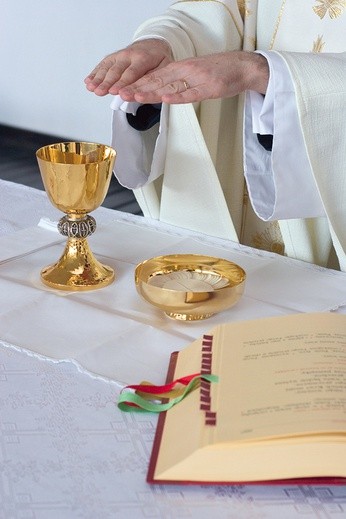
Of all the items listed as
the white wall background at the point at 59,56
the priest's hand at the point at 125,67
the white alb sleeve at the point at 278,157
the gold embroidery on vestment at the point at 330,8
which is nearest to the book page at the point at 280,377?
the white alb sleeve at the point at 278,157

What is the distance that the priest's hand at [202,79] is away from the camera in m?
1.10

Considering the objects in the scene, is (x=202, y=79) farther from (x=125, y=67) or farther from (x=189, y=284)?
(x=189, y=284)

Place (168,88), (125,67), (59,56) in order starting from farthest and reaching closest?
1. (59,56)
2. (125,67)
3. (168,88)

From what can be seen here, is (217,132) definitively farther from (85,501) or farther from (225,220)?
(85,501)

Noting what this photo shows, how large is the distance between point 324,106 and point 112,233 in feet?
1.04

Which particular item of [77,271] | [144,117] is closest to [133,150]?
[144,117]

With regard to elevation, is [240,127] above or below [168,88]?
below

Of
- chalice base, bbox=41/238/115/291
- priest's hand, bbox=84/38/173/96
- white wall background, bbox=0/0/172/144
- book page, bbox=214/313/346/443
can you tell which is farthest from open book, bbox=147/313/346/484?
white wall background, bbox=0/0/172/144

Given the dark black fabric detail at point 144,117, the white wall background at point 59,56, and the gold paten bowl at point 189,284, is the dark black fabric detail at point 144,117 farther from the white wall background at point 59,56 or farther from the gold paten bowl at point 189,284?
the white wall background at point 59,56

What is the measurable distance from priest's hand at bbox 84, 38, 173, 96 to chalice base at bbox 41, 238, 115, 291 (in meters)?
0.23

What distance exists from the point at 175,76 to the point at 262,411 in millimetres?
555

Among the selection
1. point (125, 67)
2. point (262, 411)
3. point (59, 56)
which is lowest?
point (59, 56)

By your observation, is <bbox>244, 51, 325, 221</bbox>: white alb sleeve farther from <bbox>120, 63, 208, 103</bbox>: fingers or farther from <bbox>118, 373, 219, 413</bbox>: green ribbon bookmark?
<bbox>118, 373, 219, 413</bbox>: green ribbon bookmark

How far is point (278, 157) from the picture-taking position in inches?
45.1
